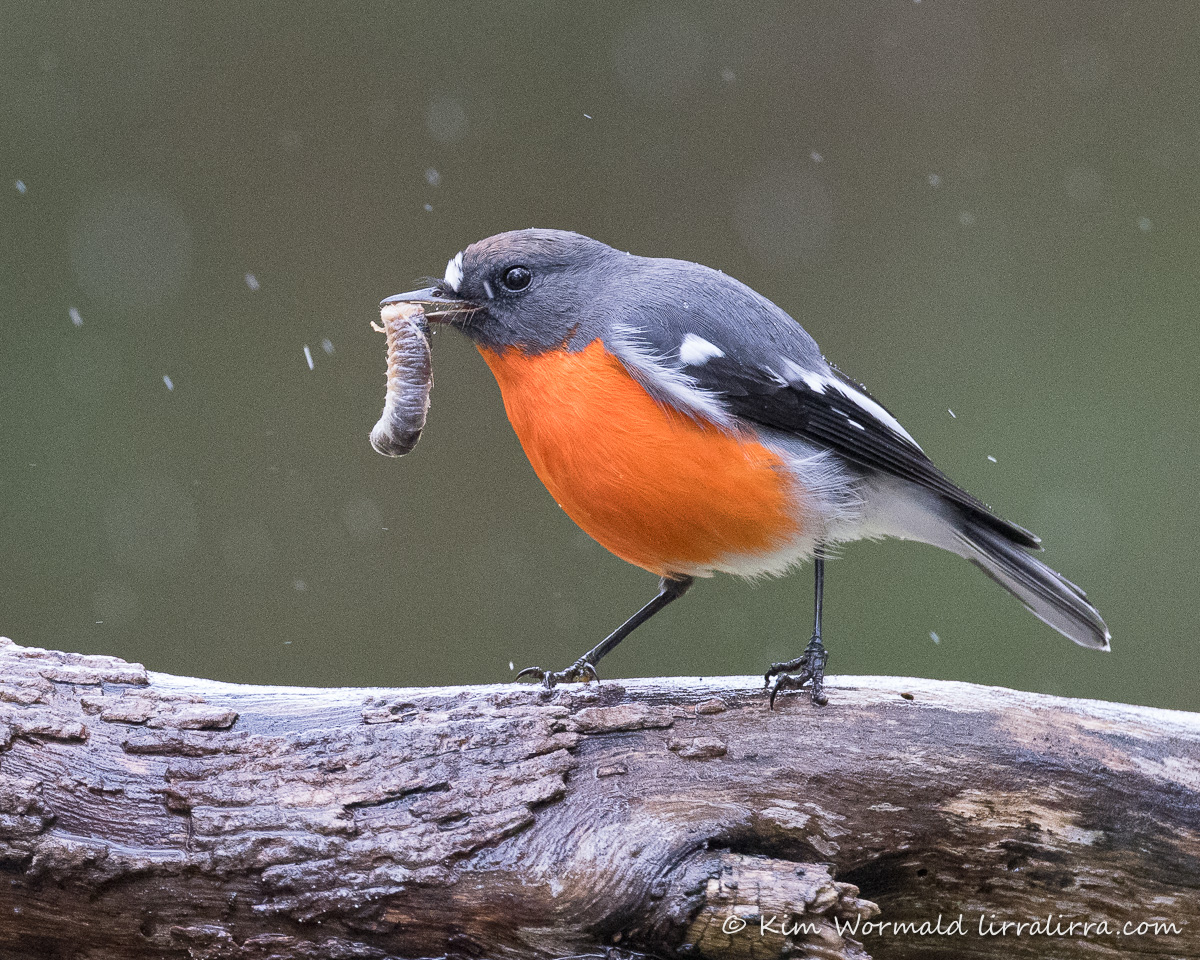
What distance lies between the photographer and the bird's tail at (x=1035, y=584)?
9.68ft

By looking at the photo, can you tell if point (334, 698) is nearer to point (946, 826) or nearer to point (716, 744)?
point (716, 744)

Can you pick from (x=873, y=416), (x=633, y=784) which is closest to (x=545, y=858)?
(x=633, y=784)

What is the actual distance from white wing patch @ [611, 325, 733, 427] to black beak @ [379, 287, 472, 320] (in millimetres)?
486

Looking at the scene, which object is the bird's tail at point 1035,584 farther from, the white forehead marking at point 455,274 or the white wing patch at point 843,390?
the white forehead marking at point 455,274

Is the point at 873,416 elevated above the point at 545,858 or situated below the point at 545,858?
above

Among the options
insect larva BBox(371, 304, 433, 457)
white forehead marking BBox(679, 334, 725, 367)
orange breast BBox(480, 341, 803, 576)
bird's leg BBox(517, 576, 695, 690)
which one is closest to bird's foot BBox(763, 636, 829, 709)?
orange breast BBox(480, 341, 803, 576)

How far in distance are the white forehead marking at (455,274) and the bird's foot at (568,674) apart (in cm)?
100

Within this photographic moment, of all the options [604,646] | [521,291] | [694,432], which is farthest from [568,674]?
[521,291]

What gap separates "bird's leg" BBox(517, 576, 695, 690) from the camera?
2.84 metres

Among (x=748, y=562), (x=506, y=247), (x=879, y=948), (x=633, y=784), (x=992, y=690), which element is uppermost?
(x=506, y=247)

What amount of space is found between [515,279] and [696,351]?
53 cm

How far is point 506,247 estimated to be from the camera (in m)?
2.89

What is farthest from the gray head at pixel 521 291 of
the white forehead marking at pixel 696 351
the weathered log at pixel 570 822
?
the weathered log at pixel 570 822

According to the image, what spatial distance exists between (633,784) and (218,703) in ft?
2.93
